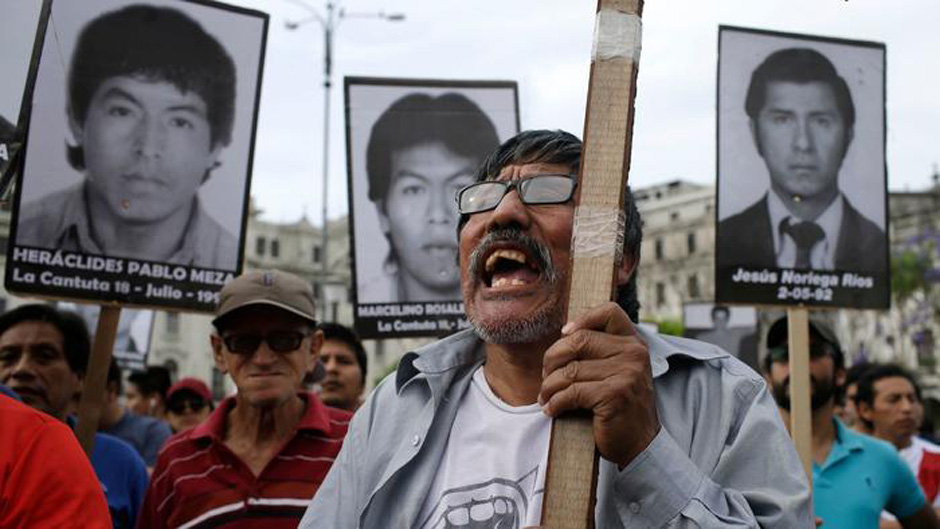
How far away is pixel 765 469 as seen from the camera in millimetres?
2039

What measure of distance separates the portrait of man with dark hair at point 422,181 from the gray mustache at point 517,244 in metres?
3.68

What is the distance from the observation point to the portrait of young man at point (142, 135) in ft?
14.9

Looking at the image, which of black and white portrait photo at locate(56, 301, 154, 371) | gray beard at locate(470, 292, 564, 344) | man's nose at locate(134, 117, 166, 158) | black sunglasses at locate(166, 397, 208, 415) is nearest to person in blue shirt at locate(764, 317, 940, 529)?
gray beard at locate(470, 292, 564, 344)

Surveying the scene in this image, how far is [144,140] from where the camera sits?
474 cm

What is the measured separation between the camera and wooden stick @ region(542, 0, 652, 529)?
5.78 feet

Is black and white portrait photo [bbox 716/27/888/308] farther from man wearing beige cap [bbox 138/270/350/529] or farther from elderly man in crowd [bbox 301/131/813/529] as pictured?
elderly man in crowd [bbox 301/131/813/529]

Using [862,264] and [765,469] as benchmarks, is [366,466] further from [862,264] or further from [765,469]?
[862,264]

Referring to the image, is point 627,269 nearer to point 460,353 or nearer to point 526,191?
point 526,191

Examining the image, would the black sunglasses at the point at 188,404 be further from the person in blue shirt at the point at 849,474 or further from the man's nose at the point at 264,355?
the person in blue shirt at the point at 849,474

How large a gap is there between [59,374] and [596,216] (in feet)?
10.3

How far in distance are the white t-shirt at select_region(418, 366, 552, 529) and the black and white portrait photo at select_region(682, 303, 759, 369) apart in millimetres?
9776

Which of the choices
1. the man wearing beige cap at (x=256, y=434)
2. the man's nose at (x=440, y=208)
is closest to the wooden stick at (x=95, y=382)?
the man wearing beige cap at (x=256, y=434)

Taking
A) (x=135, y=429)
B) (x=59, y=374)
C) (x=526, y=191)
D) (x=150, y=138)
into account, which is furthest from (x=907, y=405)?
(x=526, y=191)

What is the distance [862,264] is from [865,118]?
71cm
